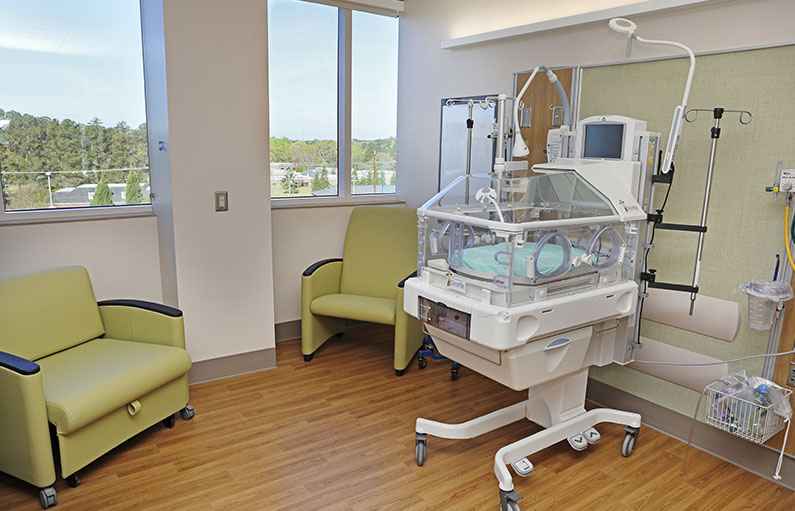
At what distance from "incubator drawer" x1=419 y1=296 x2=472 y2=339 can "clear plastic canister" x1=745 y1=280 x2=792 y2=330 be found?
1.31 m

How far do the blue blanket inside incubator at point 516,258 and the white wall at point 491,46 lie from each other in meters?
1.27

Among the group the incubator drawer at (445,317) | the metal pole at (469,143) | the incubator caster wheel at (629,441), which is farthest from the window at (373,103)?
the incubator caster wheel at (629,441)

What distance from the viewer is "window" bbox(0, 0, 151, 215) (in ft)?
11.0

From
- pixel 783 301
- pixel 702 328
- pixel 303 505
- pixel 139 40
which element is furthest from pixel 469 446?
pixel 139 40

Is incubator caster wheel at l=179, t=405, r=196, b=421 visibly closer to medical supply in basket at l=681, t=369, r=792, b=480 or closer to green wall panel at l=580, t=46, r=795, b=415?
green wall panel at l=580, t=46, r=795, b=415

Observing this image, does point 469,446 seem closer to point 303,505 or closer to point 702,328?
point 303,505

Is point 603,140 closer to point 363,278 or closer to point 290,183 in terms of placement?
point 363,278

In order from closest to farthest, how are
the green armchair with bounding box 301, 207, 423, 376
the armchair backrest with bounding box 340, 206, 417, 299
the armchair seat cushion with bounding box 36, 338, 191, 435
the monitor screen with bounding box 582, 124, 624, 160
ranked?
the armchair seat cushion with bounding box 36, 338, 191, 435
the monitor screen with bounding box 582, 124, 624, 160
the green armchair with bounding box 301, 207, 423, 376
the armchair backrest with bounding box 340, 206, 417, 299

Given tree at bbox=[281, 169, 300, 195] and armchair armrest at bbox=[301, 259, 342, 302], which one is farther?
tree at bbox=[281, 169, 300, 195]

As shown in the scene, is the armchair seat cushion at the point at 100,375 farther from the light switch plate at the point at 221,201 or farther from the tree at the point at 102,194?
the tree at the point at 102,194

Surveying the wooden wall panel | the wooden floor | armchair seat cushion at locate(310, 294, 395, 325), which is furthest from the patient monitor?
armchair seat cushion at locate(310, 294, 395, 325)

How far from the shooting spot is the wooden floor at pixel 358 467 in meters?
2.49

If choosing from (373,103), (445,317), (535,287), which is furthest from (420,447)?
(373,103)

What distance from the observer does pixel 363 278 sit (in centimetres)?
425
